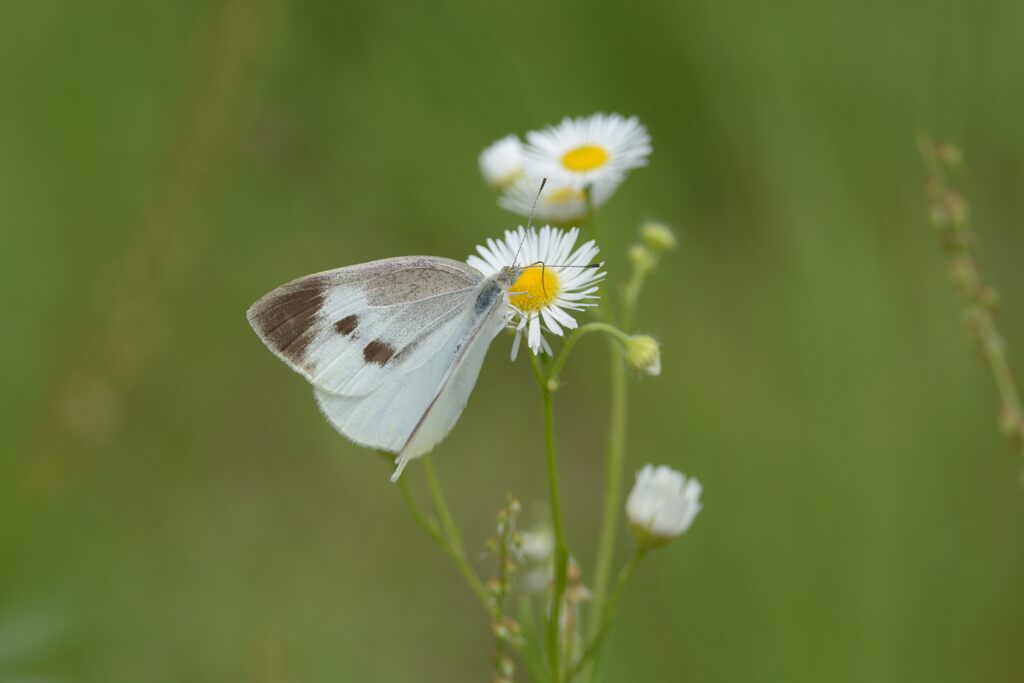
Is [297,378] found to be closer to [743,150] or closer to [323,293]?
[743,150]

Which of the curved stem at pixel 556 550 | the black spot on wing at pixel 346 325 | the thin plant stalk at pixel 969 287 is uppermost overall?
the thin plant stalk at pixel 969 287

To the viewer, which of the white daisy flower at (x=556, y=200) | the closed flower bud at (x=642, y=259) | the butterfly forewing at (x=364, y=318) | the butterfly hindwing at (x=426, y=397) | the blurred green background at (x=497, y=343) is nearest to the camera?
the butterfly hindwing at (x=426, y=397)

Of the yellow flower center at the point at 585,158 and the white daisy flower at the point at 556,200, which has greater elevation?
the yellow flower center at the point at 585,158

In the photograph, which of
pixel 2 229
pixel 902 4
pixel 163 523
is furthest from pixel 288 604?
pixel 902 4

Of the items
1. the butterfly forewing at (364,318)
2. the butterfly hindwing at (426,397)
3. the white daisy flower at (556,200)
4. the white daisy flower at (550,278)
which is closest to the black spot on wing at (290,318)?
the butterfly forewing at (364,318)

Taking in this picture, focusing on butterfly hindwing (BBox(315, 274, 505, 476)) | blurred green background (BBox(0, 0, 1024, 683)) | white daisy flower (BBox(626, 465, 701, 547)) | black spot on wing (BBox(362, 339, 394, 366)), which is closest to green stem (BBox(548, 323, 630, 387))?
butterfly hindwing (BBox(315, 274, 505, 476))

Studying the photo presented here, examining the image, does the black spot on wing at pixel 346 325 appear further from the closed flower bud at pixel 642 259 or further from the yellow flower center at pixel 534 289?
the closed flower bud at pixel 642 259

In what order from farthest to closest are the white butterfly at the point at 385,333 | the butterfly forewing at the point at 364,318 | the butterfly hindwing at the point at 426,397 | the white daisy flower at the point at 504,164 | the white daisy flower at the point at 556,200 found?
the white daisy flower at the point at 504,164, the white daisy flower at the point at 556,200, the butterfly forewing at the point at 364,318, the white butterfly at the point at 385,333, the butterfly hindwing at the point at 426,397

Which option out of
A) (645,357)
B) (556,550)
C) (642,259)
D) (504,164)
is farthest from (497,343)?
(556,550)
